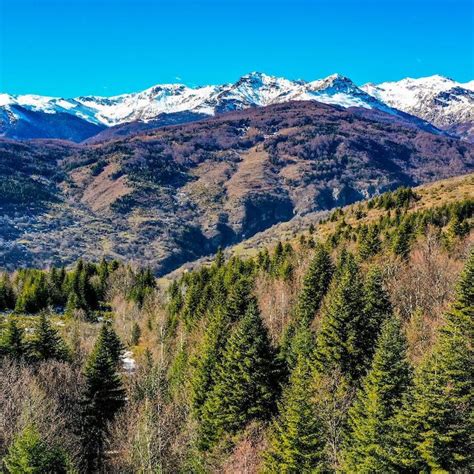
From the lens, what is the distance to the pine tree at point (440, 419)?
Answer: 34.1m

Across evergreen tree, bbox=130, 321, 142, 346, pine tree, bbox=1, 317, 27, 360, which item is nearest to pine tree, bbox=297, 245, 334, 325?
pine tree, bbox=1, 317, 27, 360

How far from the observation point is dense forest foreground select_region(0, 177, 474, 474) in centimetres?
3806

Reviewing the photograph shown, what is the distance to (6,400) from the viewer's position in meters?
51.6

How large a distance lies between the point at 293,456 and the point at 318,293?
50321 millimetres

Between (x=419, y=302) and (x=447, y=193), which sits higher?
(x=447, y=193)

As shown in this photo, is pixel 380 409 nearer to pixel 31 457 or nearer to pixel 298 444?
pixel 298 444

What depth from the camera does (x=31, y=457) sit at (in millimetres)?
38000

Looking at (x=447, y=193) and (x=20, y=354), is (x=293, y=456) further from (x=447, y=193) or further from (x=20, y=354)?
(x=447, y=193)

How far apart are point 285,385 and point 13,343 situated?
3951 centimetres

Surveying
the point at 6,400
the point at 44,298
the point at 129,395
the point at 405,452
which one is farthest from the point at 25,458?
the point at 44,298

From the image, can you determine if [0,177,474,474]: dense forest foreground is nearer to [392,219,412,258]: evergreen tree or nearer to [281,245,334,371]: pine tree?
[281,245,334,371]: pine tree

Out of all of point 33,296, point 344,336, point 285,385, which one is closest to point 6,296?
point 33,296

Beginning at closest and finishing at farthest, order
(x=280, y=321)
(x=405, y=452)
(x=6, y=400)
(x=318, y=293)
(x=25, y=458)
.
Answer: (x=405, y=452) < (x=25, y=458) < (x=6, y=400) < (x=318, y=293) < (x=280, y=321)

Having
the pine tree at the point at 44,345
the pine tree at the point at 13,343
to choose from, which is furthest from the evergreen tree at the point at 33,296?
the pine tree at the point at 13,343
